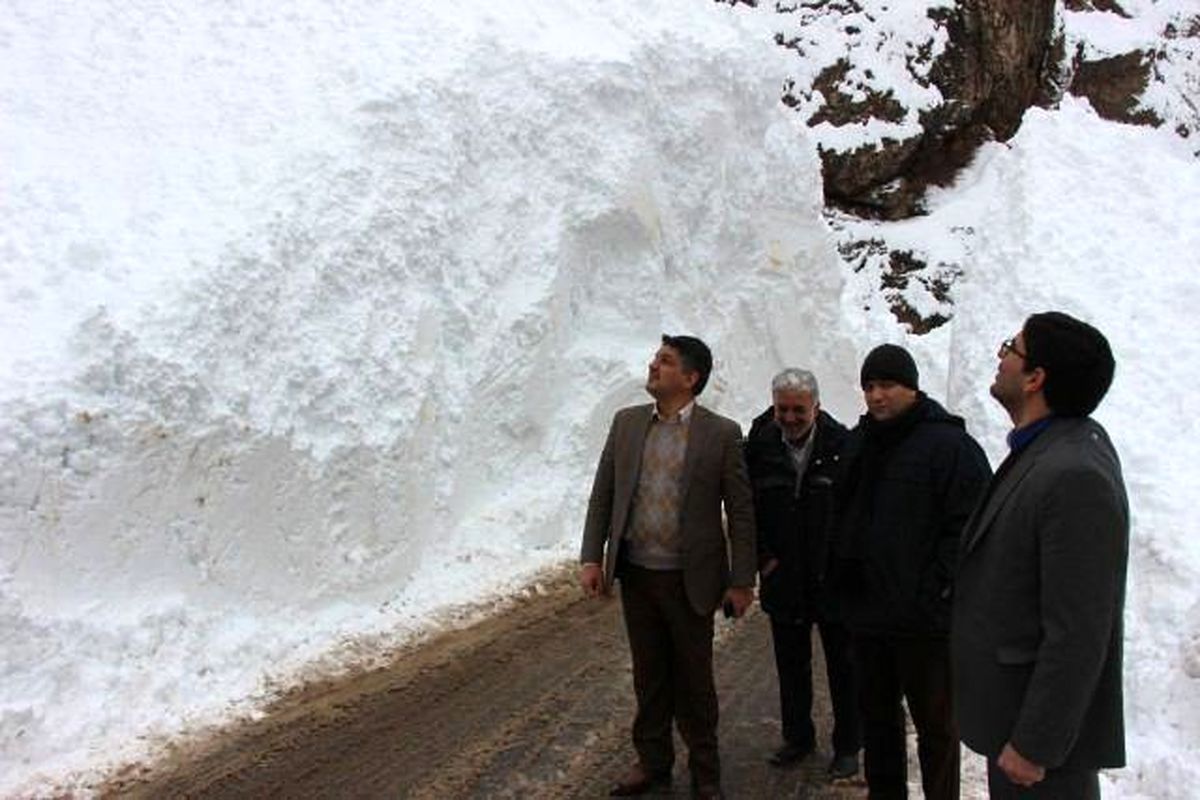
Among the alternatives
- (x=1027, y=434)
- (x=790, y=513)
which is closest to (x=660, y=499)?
(x=790, y=513)

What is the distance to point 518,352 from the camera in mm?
8453

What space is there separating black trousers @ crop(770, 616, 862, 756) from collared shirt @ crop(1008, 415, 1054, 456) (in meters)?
2.09

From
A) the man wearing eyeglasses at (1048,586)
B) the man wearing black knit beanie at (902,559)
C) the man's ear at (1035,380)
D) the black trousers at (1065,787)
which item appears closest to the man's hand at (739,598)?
the man wearing black knit beanie at (902,559)

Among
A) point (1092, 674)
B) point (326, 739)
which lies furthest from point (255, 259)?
point (1092, 674)

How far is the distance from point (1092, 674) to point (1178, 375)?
7.05 metres

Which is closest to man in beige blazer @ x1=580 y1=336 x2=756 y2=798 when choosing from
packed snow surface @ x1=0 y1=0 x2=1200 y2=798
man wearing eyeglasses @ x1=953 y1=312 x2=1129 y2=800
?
man wearing eyeglasses @ x1=953 y1=312 x2=1129 y2=800

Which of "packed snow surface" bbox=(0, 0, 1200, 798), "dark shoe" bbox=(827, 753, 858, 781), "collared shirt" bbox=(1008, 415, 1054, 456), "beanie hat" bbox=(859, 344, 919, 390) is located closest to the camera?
"collared shirt" bbox=(1008, 415, 1054, 456)

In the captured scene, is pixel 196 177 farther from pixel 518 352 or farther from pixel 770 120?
pixel 770 120

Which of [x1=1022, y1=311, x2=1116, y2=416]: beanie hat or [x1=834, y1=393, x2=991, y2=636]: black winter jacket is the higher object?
[x1=1022, y1=311, x2=1116, y2=416]: beanie hat

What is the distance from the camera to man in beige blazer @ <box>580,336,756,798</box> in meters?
4.46

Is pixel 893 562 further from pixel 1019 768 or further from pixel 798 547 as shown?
pixel 1019 768

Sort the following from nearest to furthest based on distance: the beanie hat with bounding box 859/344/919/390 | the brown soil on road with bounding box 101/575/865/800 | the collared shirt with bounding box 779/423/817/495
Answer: the beanie hat with bounding box 859/344/919/390 < the brown soil on road with bounding box 101/575/865/800 < the collared shirt with bounding box 779/423/817/495

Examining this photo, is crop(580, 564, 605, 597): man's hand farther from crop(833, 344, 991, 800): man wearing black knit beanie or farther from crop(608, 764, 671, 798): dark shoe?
crop(833, 344, 991, 800): man wearing black knit beanie

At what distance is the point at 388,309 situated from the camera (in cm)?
744
